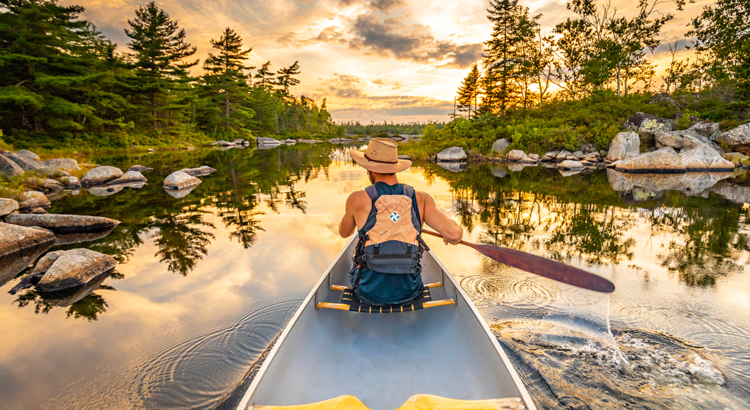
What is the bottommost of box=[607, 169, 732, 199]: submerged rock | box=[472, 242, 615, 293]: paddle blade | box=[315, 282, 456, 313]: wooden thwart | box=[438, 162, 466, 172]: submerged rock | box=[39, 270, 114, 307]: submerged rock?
box=[39, 270, 114, 307]: submerged rock

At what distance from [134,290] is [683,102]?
31764mm

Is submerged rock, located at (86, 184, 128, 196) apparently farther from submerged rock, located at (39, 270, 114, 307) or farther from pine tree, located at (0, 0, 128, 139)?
pine tree, located at (0, 0, 128, 139)

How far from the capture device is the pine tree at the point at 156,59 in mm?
31250

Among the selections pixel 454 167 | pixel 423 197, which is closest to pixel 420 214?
pixel 423 197

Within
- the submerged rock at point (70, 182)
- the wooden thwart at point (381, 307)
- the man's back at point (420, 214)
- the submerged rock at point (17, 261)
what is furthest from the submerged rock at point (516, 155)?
the submerged rock at point (17, 261)

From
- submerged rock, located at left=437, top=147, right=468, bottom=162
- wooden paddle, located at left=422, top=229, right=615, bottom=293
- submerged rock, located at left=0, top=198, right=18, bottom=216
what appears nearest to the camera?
wooden paddle, located at left=422, top=229, right=615, bottom=293

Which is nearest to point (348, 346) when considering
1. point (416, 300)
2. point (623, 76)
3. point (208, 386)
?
point (416, 300)

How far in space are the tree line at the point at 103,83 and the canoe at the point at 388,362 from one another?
2478 centimetres

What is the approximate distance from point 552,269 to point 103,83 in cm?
3086

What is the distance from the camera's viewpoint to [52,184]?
1170 centimetres

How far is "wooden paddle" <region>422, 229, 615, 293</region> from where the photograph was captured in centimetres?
297

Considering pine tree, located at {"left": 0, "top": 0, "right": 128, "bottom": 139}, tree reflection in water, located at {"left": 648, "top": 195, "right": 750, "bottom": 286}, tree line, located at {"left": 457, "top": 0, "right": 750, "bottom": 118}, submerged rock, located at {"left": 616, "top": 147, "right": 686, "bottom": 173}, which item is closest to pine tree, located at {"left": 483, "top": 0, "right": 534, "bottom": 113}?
tree line, located at {"left": 457, "top": 0, "right": 750, "bottom": 118}

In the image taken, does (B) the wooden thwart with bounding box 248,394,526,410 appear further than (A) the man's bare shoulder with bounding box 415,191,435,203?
No

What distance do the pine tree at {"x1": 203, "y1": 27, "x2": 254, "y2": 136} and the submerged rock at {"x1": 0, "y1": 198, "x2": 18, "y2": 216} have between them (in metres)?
40.6
